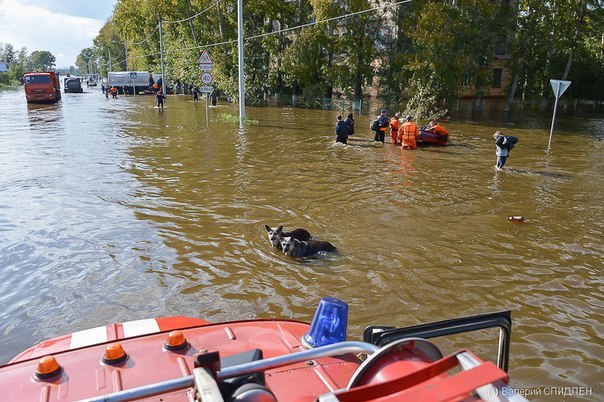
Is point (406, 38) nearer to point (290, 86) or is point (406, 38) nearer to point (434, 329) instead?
point (290, 86)

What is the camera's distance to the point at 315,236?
8.49m

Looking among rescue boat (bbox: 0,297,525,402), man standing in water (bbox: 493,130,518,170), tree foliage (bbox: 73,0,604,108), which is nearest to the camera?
rescue boat (bbox: 0,297,525,402)

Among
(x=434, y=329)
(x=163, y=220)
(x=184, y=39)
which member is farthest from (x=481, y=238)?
(x=184, y=39)

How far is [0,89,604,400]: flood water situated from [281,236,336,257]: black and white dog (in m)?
0.18

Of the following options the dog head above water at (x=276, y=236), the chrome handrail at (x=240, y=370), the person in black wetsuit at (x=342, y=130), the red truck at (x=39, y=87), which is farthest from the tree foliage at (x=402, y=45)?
the chrome handrail at (x=240, y=370)

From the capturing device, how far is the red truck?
38719mm

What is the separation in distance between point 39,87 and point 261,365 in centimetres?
4394

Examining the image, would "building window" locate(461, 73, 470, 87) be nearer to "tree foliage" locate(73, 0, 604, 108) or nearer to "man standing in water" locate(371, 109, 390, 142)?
"tree foliage" locate(73, 0, 604, 108)

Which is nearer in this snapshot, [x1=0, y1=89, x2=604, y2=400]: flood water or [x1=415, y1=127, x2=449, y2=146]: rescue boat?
[x1=0, y1=89, x2=604, y2=400]: flood water

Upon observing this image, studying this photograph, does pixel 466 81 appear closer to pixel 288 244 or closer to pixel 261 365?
pixel 288 244

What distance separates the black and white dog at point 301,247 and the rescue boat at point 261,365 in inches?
156

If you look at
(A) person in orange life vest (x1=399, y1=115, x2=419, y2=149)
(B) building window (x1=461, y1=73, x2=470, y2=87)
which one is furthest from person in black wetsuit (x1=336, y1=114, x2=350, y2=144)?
(B) building window (x1=461, y1=73, x2=470, y2=87)

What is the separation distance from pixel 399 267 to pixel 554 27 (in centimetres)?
3550

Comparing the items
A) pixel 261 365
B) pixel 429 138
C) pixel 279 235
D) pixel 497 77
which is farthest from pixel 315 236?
pixel 497 77
